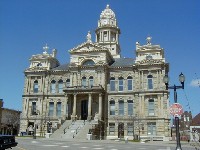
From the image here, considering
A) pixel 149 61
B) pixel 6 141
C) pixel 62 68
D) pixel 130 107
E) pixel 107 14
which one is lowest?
pixel 6 141

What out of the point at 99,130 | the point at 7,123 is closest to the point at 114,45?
the point at 99,130

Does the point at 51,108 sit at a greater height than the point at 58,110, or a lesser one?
greater

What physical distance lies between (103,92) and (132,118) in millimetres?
7183

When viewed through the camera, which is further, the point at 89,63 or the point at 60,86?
the point at 60,86

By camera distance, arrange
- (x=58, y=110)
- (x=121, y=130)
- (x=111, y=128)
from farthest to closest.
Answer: (x=58, y=110) → (x=111, y=128) → (x=121, y=130)

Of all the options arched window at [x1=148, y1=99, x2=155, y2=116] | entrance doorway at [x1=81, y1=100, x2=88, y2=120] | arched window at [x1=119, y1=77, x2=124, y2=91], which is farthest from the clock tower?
arched window at [x1=148, y1=99, x2=155, y2=116]

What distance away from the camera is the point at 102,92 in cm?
5612

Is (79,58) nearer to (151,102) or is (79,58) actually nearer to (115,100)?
(115,100)

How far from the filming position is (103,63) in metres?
58.7

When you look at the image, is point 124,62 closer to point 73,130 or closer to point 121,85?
point 121,85

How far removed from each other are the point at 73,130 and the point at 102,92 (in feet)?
34.9

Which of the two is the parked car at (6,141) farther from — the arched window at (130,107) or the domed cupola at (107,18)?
the domed cupola at (107,18)

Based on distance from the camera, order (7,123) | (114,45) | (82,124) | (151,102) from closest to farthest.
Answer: (82,124), (151,102), (114,45), (7,123)

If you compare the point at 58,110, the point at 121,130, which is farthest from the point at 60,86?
the point at 121,130
